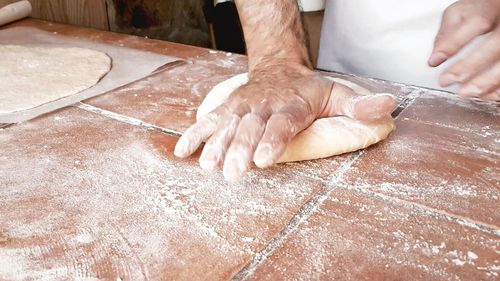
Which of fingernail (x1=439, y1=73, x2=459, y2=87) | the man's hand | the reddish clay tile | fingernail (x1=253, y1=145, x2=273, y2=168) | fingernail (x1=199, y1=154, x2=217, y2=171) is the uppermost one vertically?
fingernail (x1=439, y1=73, x2=459, y2=87)

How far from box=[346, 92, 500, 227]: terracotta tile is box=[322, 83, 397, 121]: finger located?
0.09 metres

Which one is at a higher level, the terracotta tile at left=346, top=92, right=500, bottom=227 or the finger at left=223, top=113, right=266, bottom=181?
the finger at left=223, top=113, right=266, bottom=181

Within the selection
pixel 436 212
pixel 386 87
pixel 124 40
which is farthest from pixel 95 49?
pixel 436 212

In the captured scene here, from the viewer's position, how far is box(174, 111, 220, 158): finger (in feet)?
3.35

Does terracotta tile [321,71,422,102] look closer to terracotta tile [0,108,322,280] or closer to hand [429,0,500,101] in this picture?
hand [429,0,500,101]

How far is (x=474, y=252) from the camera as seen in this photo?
77cm

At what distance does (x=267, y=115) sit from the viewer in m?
1.08

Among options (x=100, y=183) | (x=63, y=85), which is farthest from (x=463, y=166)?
(x=63, y=85)

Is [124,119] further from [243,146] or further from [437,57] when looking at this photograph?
[437,57]

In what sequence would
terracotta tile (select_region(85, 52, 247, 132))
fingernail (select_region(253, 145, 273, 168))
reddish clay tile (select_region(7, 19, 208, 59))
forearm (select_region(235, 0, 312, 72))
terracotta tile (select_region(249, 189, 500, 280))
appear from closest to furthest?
terracotta tile (select_region(249, 189, 500, 280)) → fingernail (select_region(253, 145, 273, 168)) → terracotta tile (select_region(85, 52, 247, 132)) → forearm (select_region(235, 0, 312, 72)) → reddish clay tile (select_region(7, 19, 208, 59))

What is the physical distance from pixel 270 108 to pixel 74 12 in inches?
82.1

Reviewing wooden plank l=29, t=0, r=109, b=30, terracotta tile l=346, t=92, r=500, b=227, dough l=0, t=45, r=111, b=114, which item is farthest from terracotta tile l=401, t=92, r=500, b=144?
wooden plank l=29, t=0, r=109, b=30

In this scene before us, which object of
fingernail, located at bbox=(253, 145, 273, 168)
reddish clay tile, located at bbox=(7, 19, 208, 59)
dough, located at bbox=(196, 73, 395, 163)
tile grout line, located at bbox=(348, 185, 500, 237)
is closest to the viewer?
tile grout line, located at bbox=(348, 185, 500, 237)

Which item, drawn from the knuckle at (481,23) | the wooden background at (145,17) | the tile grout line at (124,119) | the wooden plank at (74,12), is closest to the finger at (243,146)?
the tile grout line at (124,119)
